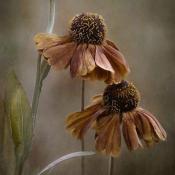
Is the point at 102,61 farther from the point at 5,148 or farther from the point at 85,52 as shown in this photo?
the point at 5,148

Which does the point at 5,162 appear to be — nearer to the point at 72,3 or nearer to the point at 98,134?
the point at 98,134

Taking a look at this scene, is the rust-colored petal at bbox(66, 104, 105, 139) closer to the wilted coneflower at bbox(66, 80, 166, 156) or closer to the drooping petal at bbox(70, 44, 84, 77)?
the wilted coneflower at bbox(66, 80, 166, 156)

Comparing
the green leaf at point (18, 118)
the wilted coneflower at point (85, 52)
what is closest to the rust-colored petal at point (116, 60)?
the wilted coneflower at point (85, 52)

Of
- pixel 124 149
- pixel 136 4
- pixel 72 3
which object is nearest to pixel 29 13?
pixel 72 3

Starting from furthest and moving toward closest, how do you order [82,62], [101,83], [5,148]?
[101,83] → [5,148] → [82,62]

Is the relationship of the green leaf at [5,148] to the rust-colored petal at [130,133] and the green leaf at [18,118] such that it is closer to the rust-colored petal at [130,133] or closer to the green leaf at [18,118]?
the green leaf at [18,118]

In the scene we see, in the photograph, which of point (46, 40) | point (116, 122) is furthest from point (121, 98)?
point (46, 40)
